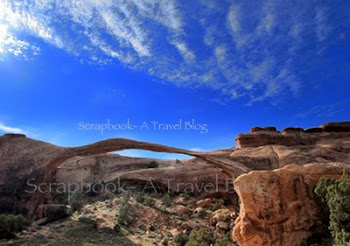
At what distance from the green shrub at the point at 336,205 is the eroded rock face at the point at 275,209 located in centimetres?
41

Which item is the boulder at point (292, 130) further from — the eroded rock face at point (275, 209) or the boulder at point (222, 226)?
the eroded rock face at point (275, 209)

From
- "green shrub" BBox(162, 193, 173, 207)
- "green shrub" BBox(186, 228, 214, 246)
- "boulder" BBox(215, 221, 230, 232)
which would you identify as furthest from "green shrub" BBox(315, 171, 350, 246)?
"green shrub" BBox(162, 193, 173, 207)

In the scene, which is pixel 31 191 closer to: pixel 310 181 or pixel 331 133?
pixel 310 181

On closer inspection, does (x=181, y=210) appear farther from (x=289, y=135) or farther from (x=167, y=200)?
(x=289, y=135)

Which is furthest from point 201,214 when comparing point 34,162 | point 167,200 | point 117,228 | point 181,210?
point 34,162

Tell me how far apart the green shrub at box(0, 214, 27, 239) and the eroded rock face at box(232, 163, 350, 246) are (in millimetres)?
12253

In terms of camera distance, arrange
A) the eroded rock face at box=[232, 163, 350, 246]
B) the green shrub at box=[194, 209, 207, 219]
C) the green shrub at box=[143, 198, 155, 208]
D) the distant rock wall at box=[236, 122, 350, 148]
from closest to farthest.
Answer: the eroded rock face at box=[232, 163, 350, 246]
the green shrub at box=[194, 209, 207, 219]
the green shrub at box=[143, 198, 155, 208]
the distant rock wall at box=[236, 122, 350, 148]

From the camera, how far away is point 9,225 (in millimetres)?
15711

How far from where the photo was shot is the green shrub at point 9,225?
15.6 metres

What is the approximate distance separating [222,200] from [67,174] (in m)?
20.6

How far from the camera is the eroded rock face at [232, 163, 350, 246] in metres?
9.91

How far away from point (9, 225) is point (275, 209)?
13.8 m

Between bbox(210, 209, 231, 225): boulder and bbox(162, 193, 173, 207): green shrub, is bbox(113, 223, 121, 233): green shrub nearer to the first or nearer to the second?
bbox(162, 193, 173, 207): green shrub

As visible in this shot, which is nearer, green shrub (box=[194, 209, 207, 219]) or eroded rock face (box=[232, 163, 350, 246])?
eroded rock face (box=[232, 163, 350, 246])
